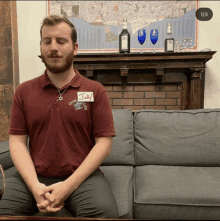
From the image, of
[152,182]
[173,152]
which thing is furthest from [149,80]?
[152,182]

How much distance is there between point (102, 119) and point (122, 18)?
1970 millimetres

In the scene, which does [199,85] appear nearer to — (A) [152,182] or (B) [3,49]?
(A) [152,182]

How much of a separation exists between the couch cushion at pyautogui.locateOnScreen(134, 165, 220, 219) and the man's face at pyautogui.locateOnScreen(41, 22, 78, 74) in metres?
0.74

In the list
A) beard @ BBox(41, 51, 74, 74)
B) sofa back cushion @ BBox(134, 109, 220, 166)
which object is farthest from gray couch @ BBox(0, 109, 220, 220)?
beard @ BBox(41, 51, 74, 74)

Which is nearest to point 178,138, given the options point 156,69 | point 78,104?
point 78,104

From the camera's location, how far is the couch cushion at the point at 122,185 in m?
0.99

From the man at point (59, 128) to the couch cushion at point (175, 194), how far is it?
21 cm

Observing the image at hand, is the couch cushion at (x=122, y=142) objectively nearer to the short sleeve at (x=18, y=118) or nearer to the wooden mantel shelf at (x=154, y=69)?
the short sleeve at (x=18, y=118)

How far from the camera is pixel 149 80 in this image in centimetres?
253

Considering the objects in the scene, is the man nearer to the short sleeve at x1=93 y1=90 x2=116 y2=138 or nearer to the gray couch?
the short sleeve at x1=93 y1=90 x2=116 y2=138

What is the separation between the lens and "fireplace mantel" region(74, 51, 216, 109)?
7.57 feet

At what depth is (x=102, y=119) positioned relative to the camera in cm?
103

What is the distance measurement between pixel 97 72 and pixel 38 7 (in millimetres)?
1136

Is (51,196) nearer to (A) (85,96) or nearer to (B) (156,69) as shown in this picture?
(A) (85,96)
